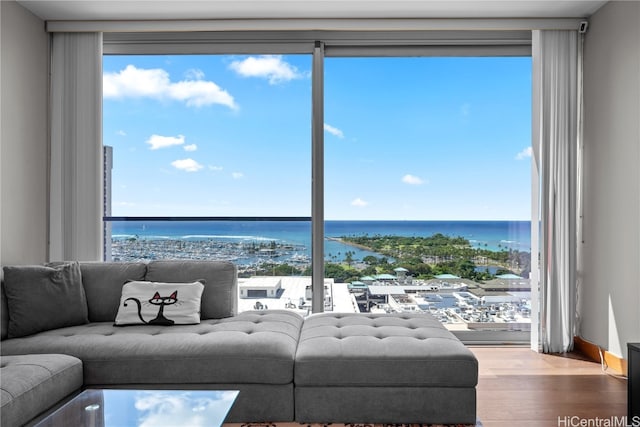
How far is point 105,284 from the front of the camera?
316 centimetres

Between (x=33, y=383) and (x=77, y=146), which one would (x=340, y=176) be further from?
(x=33, y=383)

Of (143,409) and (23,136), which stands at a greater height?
(23,136)

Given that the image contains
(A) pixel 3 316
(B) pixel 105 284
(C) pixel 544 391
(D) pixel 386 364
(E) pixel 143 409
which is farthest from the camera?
(B) pixel 105 284

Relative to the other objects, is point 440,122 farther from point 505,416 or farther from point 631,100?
point 505,416

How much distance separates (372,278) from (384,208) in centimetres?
63

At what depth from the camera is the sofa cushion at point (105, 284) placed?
312 cm

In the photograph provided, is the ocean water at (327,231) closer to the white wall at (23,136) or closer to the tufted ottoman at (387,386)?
the white wall at (23,136)

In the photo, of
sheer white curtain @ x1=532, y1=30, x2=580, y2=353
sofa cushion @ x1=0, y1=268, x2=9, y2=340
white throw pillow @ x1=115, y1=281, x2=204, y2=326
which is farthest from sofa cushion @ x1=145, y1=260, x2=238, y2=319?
sheer white curtain @ x1=532, y1=30, x2=580, y2=353

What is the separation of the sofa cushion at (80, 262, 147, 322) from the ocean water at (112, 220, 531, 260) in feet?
3.05

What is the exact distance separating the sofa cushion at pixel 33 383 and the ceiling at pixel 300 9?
264 centimetres

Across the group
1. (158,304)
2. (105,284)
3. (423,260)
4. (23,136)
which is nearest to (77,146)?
(23,136)

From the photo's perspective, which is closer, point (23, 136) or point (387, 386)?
point (387, 386)

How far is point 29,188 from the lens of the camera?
3.81 metres

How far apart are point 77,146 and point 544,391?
389 cm
